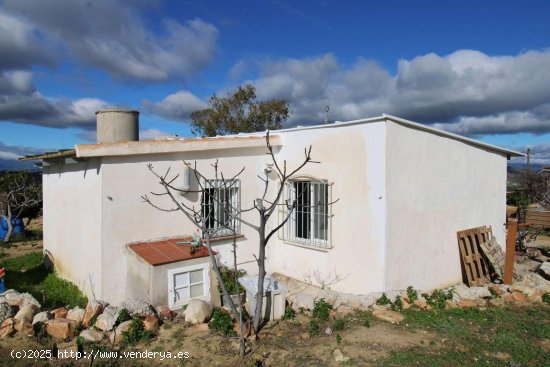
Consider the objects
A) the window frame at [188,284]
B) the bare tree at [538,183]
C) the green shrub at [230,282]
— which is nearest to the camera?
the window frame at [188,284]

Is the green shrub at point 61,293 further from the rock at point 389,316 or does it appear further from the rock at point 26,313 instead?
the rock at point 389,316

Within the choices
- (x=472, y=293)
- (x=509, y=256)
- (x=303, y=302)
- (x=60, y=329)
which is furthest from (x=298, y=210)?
(x=60, y=329)

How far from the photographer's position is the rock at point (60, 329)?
5.90 m

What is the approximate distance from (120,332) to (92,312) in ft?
2.80

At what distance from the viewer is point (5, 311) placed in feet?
20.1

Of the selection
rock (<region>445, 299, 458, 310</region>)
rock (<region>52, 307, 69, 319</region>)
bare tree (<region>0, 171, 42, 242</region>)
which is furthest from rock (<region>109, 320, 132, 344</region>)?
bare tree (<region>0, 171, 42, 242</region>)

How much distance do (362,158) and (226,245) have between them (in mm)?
3707

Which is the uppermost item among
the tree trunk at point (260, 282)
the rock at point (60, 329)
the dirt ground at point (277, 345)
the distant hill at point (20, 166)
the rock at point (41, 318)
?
the distant hill at point (20, 166)

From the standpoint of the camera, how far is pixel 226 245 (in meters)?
9.06

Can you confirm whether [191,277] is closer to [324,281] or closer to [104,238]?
[104,238]

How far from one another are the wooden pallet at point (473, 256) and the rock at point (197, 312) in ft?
20.6

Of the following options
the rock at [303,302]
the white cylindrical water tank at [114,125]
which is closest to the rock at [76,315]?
the rock at [303,302]

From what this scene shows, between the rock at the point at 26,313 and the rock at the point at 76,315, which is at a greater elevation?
the rock at the point at 26,313

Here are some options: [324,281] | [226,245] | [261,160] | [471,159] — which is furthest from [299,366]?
[471,159]
